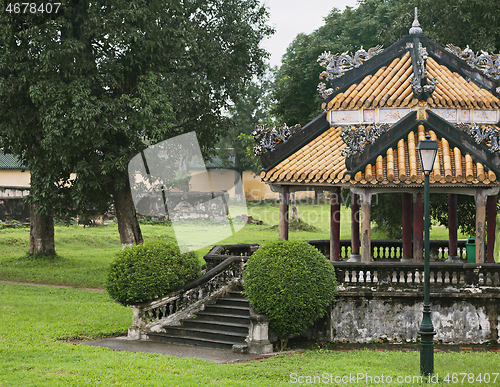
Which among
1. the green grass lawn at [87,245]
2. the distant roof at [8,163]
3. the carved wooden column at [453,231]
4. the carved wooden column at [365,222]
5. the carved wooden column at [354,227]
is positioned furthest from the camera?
the distant roof at [8,163]

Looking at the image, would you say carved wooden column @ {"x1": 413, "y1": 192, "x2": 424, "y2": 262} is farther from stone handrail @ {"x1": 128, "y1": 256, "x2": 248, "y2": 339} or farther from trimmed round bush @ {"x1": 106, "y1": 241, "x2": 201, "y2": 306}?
trimmed round bush @ {"x1": 106, "y1": 241, "x2": 201, "y2": 306}

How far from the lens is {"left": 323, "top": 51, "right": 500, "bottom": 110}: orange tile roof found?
16641 millimetres

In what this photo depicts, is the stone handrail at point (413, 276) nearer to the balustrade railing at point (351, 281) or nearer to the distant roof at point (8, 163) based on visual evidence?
the balustrade railing at point (351, 281)

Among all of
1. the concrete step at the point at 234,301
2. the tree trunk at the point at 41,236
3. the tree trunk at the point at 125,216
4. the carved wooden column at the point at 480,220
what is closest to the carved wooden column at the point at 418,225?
the carved wooden column at the point at 480,220

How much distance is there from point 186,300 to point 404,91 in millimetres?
8069

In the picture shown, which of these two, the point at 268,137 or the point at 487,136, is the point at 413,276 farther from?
the point at 268,137

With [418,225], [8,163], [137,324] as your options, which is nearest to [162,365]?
[137,324]

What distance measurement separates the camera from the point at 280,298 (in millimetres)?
13727

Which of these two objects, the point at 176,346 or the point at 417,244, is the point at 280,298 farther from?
the point at 417,244

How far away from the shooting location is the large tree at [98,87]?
22.0 meters

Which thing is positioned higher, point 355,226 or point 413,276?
point 355,226

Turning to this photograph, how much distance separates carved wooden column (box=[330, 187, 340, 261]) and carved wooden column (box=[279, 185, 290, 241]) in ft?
4.71

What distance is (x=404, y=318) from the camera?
588 inches

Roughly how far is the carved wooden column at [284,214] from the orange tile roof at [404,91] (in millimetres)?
2864
